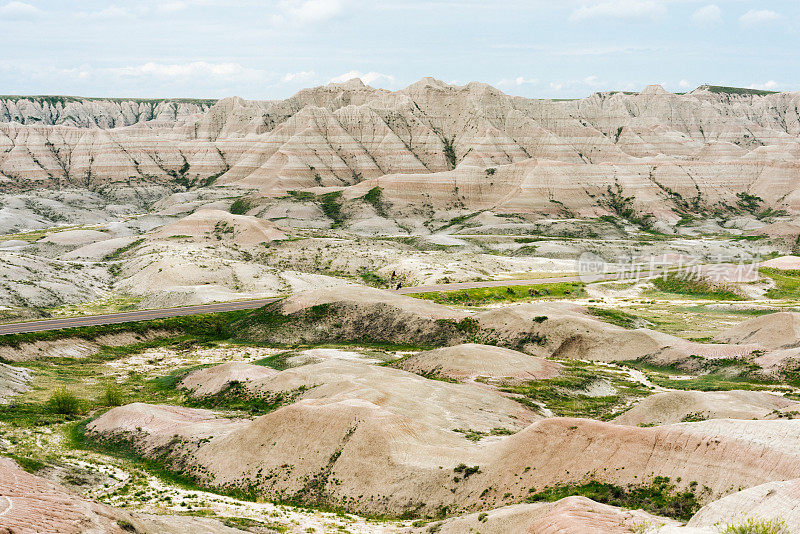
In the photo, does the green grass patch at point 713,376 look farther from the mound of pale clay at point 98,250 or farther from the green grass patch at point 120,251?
the mound of pale clay at point 98,250

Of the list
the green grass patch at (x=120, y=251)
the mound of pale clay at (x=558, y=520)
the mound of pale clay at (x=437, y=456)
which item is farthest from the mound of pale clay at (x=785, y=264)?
the green grass patch at (x=120, y=251)

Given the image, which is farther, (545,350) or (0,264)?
(0,264)

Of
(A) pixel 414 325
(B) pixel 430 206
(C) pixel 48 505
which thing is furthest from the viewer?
(B) pixel 430 206

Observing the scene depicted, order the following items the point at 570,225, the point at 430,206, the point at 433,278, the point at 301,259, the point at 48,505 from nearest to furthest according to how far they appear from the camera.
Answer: the point at 48,505, the point at 433,278, the point at 301,259, the point at 570,225, the point at 430,206

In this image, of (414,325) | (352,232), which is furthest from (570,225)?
(414,325)

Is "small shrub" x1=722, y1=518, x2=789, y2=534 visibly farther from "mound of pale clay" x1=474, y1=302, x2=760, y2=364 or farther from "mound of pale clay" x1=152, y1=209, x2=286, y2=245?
"mound of pale clay" x1=152, y1=209, x2=286, y2=245

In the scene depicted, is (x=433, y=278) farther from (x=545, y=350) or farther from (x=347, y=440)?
(x=347, y=440)

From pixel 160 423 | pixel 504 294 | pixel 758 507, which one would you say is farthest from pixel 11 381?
pixel 504 294

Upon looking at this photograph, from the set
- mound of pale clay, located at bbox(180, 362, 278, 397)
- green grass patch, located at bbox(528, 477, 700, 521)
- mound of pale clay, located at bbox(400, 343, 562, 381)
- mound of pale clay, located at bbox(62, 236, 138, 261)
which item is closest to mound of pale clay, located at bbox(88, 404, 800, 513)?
green grass patch, located at bbox(528, 477, 700, 521)
